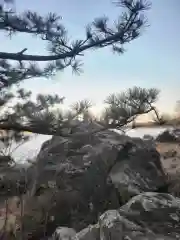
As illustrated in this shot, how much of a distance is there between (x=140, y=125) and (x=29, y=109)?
81 cm

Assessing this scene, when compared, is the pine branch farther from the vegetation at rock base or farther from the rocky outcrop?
the rocky outcrop

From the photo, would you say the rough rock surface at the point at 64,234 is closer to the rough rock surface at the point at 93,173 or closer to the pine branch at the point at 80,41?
the rough rock surface at the point at 93,173

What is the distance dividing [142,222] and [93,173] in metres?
1.42

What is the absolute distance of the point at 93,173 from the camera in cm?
276

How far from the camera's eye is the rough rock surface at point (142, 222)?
127 cm

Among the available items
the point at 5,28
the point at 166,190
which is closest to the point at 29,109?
the point at 5,28

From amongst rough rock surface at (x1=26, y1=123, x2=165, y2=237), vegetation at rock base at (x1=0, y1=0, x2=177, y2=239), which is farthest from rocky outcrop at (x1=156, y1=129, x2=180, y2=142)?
vegetation at rock base at (x1=0, y1=0, x2=177, y2=239)

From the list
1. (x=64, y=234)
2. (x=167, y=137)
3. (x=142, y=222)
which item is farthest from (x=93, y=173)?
(x=167, y=137)

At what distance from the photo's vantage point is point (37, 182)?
282 centimetres

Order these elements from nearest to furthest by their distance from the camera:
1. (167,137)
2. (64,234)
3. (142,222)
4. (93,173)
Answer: (142,222), (64,234), (93,173), (167,137)

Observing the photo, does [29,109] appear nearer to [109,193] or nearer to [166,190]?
[109,193]

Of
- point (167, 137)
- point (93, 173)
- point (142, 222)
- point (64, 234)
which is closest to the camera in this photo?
point (142, 222)

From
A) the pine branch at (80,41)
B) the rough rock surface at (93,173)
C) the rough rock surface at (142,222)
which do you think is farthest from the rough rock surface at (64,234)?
the pine branch at (80,41)

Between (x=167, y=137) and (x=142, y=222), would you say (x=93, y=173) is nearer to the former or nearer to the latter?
(x=142, y=222)
